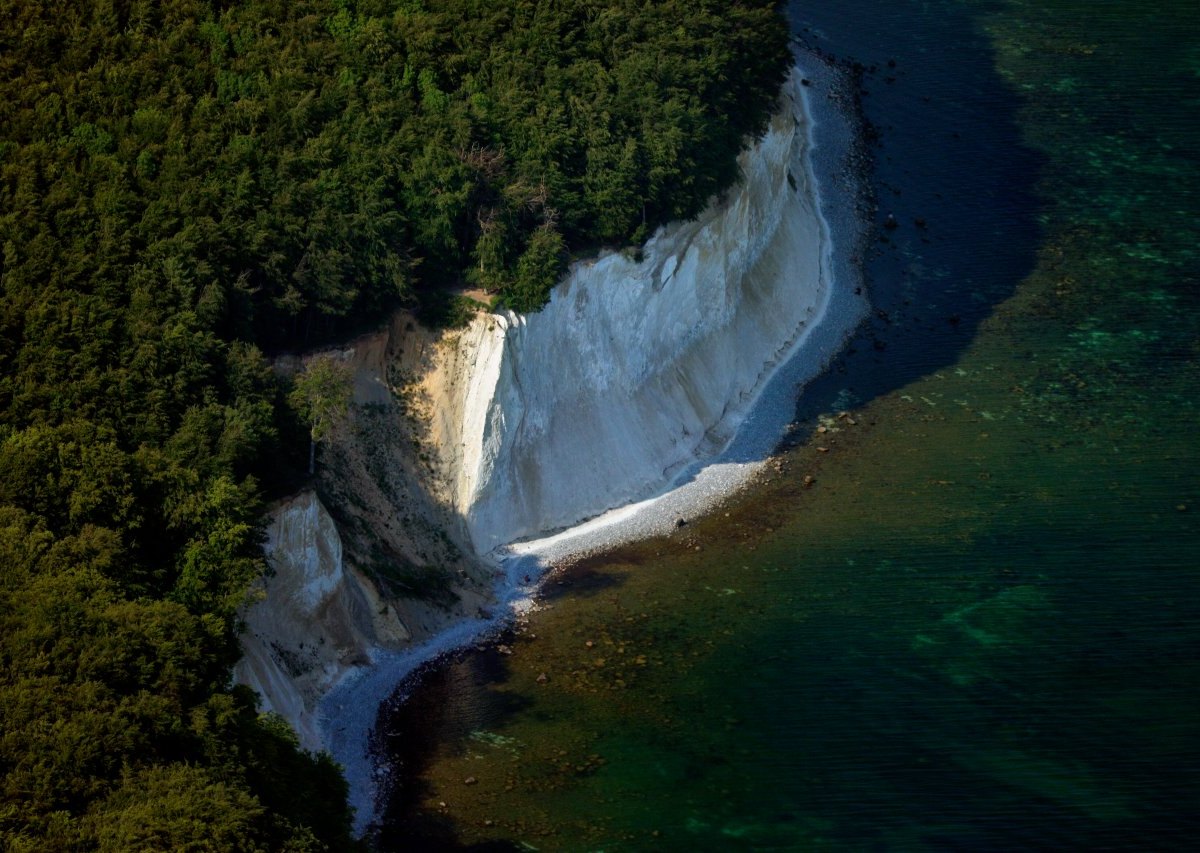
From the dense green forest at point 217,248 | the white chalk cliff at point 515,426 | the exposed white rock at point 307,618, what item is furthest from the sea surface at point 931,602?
the dense green forest at point 217,248

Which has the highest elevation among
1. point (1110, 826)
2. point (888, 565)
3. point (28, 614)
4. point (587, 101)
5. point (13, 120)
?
point (13, 120)

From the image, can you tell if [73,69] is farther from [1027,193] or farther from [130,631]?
[1027,193]

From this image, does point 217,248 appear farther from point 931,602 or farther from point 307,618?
point 931,602

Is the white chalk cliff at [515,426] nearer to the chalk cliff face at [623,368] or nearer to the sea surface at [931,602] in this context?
the chalk cliff face at [623,368]

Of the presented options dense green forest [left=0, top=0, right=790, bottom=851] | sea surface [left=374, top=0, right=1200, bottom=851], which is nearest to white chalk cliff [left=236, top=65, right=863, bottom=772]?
dense green forest [left=0, top=0, right=790, bottom=851]

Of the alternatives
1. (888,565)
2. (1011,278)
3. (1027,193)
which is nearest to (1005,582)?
(888,565)

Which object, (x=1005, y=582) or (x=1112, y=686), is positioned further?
(x=1005, y=582)

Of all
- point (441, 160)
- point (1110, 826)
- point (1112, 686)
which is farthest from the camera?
point (441, 160)
